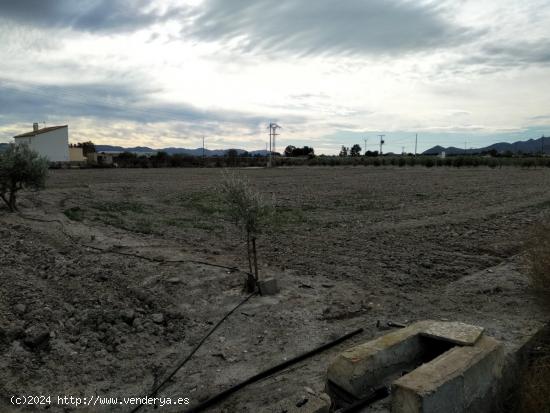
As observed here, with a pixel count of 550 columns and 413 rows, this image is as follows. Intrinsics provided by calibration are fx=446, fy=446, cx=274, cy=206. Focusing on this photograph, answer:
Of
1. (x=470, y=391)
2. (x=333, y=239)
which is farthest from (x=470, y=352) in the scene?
(x=333, y=239)

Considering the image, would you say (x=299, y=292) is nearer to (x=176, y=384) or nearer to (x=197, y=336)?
(x=197, y=336)

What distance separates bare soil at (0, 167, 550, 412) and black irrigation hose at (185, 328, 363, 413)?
80 mm

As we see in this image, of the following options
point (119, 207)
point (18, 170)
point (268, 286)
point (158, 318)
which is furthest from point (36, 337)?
point (119, 207)

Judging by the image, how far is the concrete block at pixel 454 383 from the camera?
11.9ft

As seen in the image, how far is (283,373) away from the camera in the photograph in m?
4.82

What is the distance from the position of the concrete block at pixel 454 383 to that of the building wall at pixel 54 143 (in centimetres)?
7601

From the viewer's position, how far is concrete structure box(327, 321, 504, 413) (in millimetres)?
3695

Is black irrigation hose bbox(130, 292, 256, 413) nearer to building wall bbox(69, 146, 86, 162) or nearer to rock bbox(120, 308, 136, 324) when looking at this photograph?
rock bbox(120, 308, 136, 324)

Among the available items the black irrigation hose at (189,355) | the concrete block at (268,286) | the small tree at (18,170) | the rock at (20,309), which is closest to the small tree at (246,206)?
the concrete block at (268,286)

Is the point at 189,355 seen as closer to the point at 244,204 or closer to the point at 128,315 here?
the point at 128,315

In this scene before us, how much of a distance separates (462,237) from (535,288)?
4.72 m

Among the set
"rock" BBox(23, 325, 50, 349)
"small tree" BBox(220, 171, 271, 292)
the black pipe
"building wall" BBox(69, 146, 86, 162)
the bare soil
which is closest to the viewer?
the black pipe

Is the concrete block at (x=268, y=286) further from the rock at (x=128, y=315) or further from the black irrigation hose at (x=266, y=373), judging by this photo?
the rock at (x=128, y=315)

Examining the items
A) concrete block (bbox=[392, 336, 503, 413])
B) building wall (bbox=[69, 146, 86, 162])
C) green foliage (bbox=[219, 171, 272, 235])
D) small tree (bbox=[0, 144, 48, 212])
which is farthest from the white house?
concrete block (bbox=[392, 336, 503, 413])
